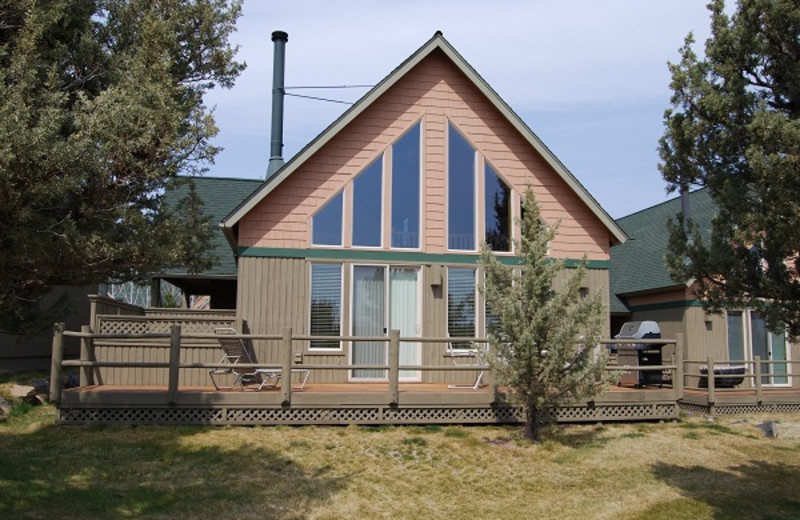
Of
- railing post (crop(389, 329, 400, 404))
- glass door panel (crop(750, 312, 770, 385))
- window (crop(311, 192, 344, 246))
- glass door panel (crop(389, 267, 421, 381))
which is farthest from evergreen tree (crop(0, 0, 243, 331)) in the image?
glass door panel (crop(750, 312, 770, 385))

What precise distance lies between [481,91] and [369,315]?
190 inches

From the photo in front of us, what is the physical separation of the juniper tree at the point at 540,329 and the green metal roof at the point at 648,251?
974 centimetres

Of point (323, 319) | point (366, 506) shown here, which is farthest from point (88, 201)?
point (323, 319)

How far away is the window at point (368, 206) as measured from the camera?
13.1 m

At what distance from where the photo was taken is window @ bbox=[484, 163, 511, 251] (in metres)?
13.7

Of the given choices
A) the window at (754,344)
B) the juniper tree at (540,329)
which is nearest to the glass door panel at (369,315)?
the juniper tree at (540,329)

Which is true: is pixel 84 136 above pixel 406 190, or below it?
below

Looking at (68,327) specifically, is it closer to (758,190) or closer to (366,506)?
(366,506)

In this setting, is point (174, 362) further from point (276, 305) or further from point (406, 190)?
point (406, 190)

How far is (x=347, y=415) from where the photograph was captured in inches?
418

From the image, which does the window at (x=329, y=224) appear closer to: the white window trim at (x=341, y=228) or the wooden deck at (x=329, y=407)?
the white window trim at (x=341, y=228)

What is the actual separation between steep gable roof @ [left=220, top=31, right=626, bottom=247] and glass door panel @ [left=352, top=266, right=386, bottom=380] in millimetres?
2342

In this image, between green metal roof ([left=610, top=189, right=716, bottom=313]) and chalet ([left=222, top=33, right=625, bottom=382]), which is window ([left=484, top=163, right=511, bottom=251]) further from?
green metal roof ([left=610, top=189, right=716, bottom=313])

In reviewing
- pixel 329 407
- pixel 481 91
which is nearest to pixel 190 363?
pixel 329 407
